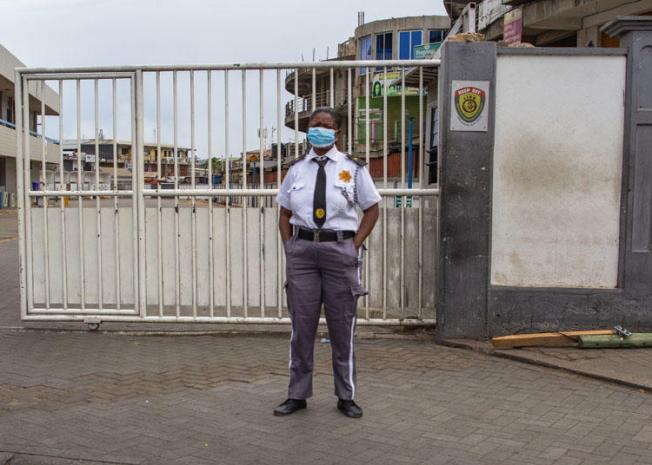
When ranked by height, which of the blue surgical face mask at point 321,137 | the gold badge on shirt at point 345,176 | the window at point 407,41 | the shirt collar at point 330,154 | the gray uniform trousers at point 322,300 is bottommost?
the gray uniform trousers at point 322,300

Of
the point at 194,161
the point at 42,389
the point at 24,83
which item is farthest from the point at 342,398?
the point at 24,83

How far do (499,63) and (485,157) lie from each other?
85 cm

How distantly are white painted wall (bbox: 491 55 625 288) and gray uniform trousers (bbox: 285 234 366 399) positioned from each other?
2.39 metres

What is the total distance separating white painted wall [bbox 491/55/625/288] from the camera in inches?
258

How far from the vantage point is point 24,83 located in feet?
23.7

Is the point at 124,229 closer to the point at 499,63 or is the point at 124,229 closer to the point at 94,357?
the point at 94,357

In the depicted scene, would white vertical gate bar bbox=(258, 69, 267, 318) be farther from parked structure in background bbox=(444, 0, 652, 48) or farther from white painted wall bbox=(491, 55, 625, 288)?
parked structure in background bbox=(444, 0, 652, 48)

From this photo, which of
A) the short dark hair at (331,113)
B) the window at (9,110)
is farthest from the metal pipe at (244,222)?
the window at (9,110)

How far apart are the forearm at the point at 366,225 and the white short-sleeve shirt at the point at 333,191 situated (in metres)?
0.04

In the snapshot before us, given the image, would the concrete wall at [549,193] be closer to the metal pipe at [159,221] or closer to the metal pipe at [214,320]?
the metal pipe at [214,320]

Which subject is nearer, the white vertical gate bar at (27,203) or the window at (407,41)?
the white vertical gate bar at (27,203)

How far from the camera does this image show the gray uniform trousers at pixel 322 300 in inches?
188

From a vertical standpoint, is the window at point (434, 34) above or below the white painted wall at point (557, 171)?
above

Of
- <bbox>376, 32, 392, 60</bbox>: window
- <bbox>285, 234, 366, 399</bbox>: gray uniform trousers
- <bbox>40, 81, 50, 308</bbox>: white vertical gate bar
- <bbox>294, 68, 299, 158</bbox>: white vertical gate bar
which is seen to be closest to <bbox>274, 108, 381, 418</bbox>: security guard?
<bbox>285, 234, 366, 399</bbox>: gray uniform trousers
